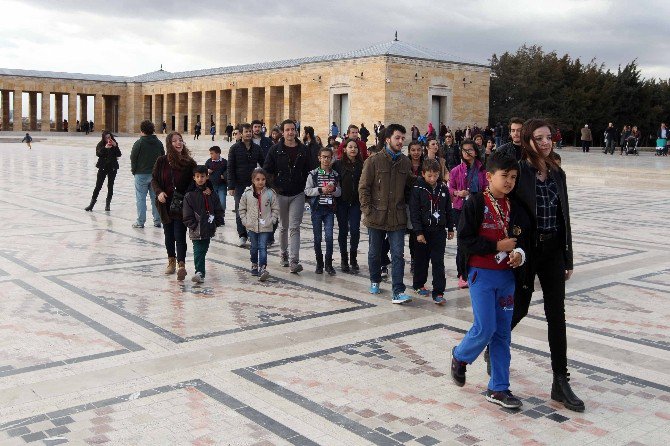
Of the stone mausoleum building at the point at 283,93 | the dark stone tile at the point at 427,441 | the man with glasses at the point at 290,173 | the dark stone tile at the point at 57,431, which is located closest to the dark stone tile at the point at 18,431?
the dark stone tile at the point at 57,431

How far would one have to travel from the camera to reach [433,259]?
7531mm

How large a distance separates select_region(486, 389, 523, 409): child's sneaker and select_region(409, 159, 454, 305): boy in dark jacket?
2615 millimetres

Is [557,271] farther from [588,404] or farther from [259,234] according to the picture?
[259,234]

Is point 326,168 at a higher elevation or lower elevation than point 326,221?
higher

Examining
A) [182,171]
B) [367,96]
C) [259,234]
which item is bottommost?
[259,234]

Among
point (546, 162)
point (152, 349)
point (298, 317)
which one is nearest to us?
point (546, 162)

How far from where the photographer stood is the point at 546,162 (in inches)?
186

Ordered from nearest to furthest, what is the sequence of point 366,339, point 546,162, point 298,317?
point 546,162, point 366,339, point 298,317

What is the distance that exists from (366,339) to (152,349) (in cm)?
174

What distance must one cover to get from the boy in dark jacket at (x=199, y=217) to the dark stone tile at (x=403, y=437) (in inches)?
170

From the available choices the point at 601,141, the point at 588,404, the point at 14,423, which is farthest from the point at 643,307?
the point at 601,141

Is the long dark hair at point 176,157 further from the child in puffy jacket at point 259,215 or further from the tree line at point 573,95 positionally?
the tree line at point 573,95

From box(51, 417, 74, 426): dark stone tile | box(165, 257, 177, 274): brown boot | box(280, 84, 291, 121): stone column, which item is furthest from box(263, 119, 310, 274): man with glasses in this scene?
box(280, 84, 291, 121): stone column

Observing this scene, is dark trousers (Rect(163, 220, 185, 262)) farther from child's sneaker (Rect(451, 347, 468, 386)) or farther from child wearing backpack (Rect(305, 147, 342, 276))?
child's sneaker (Rect(451, 347, 468, 386))
